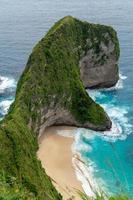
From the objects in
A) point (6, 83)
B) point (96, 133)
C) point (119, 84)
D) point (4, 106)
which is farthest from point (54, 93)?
point (6, 83)

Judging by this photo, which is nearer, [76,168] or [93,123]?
[76,168]

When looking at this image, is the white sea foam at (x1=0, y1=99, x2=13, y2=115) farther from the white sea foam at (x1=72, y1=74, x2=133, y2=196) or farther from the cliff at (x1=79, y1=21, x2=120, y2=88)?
the white sea foam at (x1=72, y1=74, x2=133, y2=196)

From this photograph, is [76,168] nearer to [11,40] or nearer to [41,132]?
[41,132]

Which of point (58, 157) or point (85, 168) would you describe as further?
point (58, 157)

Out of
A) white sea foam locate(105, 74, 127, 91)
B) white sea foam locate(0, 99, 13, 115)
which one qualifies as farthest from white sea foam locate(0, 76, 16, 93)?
white sea foam locate(105, 74, 127, 91)

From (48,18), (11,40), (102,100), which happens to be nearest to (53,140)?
(102,100)

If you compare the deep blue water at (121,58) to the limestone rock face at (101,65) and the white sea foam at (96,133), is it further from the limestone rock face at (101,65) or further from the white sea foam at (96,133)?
the limestone rock face at (101,65)

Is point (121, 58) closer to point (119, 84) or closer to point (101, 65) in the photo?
point (119, 84)
